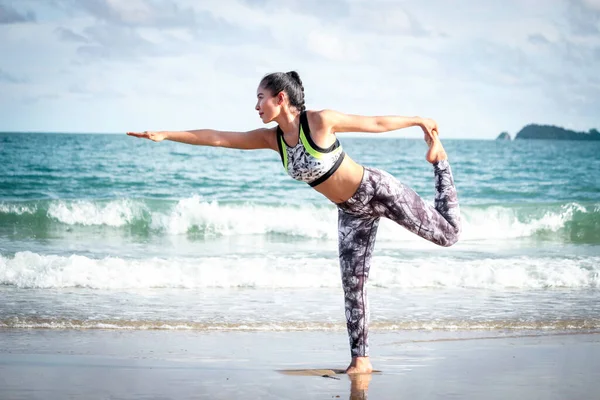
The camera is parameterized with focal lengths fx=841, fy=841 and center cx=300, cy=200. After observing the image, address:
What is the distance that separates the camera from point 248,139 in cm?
571

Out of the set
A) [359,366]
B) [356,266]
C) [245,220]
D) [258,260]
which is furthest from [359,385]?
[245,220]

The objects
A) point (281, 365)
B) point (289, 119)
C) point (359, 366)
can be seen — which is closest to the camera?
point (289, 119)

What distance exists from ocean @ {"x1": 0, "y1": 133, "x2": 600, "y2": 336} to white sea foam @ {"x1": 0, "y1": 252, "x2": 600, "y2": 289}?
0.03m

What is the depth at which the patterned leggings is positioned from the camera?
18.4ft

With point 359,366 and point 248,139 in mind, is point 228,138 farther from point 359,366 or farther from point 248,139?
point 359,366

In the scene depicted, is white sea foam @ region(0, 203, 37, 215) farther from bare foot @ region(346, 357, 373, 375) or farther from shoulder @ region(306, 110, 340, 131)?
shoulder @ region(306, 110, 340, 131)

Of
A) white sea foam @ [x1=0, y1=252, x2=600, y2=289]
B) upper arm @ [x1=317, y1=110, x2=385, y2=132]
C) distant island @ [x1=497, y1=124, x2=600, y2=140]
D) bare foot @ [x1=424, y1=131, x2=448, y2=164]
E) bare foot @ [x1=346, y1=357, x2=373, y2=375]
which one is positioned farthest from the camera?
distant island @ [x1=497, y1=124, x2=600, y2=140]

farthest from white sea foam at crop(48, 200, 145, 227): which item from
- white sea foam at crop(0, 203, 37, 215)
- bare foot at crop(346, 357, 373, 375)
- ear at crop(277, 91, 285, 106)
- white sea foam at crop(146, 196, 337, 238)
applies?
ear at crop(277, 91, 285, 106)

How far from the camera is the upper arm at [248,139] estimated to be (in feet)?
18.6

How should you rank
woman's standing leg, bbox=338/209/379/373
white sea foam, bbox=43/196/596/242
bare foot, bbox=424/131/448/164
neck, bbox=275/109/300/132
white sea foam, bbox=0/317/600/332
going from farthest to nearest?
white sea foam, bbox=43/196/596/242
white sea foam, bbox=0/317/600/332
woman's standing leg, bbox=338/209/379/373
bare foot, bbox=424/131/448/164
neck, bbox=275/109/300/132

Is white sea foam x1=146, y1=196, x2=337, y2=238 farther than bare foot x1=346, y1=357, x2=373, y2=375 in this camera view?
Yes

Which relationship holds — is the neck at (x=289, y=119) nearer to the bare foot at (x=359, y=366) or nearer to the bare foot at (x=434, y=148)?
the bare foot at (x=434, y=148)

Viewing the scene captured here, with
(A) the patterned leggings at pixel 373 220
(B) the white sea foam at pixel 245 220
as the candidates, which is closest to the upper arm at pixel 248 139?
(A) the patterned leggings at pixel 373 220

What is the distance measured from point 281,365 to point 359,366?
2.21 ft
